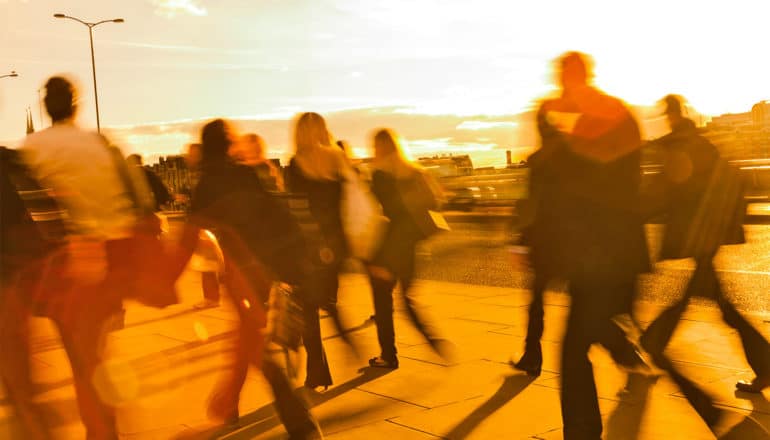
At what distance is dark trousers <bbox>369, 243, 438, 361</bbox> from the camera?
19.3ft

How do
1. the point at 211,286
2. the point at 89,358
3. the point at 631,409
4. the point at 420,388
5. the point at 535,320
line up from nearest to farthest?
the point at 89,358 → the point at 631,409 → the point at 420,388 → the point at 535,320 → the point at 211,286

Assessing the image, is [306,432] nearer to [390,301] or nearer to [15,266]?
[15,266]

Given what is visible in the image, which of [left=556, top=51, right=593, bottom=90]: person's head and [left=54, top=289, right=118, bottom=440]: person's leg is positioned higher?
[left=556, top=51, right=593, bottom=90]: person's head

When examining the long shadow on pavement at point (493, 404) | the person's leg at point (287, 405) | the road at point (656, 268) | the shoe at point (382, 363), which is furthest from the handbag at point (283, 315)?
the road at point (656, 268)

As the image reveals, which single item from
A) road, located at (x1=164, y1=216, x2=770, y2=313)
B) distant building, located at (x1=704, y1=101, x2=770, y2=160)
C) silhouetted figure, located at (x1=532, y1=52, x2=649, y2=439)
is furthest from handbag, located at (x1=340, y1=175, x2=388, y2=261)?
distant building, located at (x1=704, y1=101, x2=770, y2=160)

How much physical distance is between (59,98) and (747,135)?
71.1 feet

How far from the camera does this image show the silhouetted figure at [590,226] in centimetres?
371

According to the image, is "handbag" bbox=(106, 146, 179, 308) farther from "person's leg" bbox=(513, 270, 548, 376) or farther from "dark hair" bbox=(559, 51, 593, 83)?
"person's leg" bbox=(513, 270, 548, 376)

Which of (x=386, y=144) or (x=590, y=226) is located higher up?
(x=386, y=144)

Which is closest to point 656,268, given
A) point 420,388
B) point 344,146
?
point 344,146

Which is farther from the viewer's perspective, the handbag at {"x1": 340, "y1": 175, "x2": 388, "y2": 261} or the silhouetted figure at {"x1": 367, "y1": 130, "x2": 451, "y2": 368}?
the silhouetted figure at {"x1": 367, "y1": 130, "x2": 451, "y2": 368}

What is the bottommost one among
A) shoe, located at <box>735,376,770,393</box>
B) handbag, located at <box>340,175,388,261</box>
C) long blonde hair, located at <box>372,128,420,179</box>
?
shoe, located at <box>735,376,770,393</box>

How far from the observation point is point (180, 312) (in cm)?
925

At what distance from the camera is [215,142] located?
4.38 m
